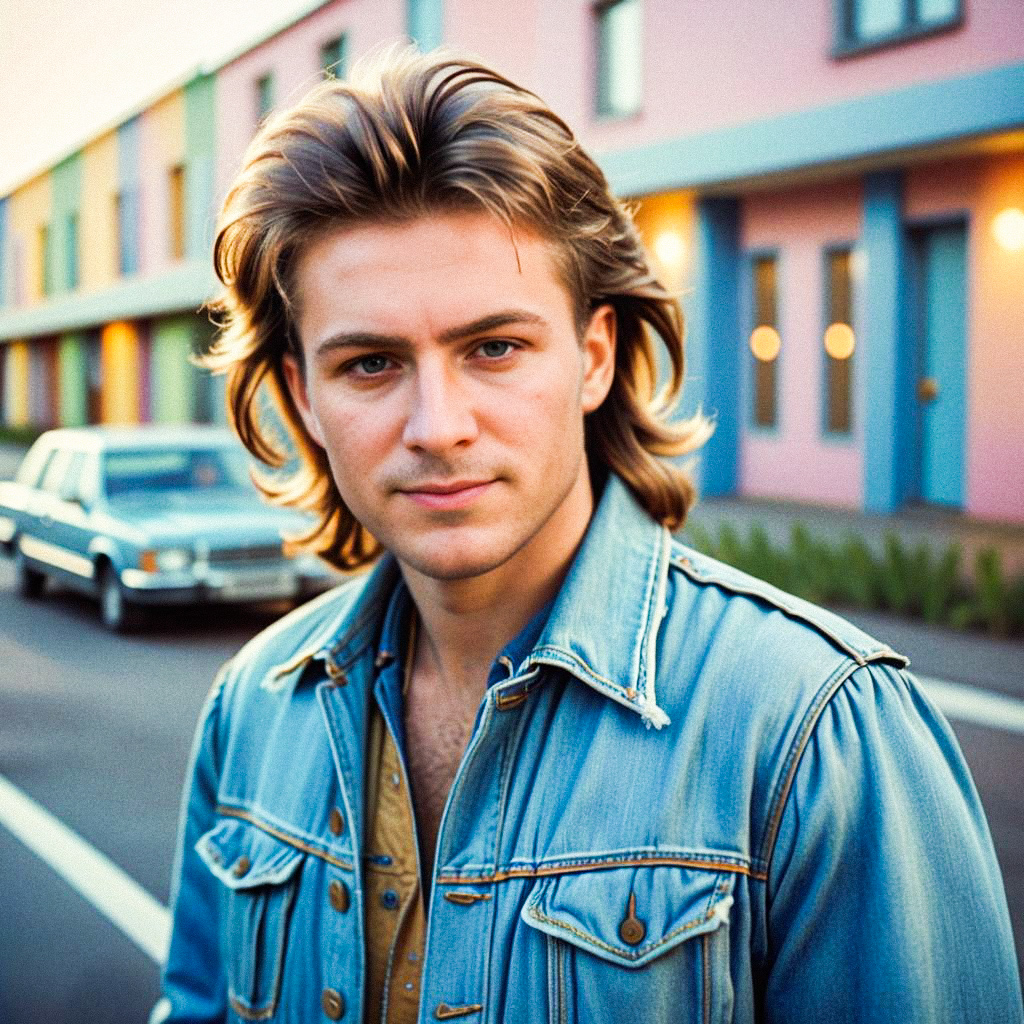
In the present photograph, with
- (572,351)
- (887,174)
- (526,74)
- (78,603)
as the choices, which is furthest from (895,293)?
(572,351)

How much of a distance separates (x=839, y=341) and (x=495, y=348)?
15.8 meters

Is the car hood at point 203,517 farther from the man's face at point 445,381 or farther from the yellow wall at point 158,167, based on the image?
the yellow wall at point 158,167

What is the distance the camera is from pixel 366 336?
74.7 inches

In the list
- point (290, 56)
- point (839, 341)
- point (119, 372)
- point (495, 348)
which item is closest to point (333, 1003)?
point (495, 348)

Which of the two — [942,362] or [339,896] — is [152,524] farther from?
[942,362]

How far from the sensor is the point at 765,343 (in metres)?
18.3

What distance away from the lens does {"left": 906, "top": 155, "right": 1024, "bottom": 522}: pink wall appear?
47.0 feet

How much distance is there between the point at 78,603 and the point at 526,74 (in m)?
12.1

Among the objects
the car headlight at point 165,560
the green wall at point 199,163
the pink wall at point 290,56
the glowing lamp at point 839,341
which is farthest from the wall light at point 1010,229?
the green wall at point 199,163

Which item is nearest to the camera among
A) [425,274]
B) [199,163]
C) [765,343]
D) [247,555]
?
[425,274]

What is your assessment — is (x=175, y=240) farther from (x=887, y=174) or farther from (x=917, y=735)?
(x=917, y=735)

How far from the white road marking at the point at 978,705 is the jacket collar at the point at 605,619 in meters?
4.94

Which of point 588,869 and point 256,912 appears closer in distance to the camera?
point 588,869

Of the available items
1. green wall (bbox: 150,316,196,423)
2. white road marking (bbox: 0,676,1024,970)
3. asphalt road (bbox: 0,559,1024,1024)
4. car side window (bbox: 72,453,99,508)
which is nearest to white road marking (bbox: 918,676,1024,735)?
white road marking (bbox: 0,676,1024,970)
